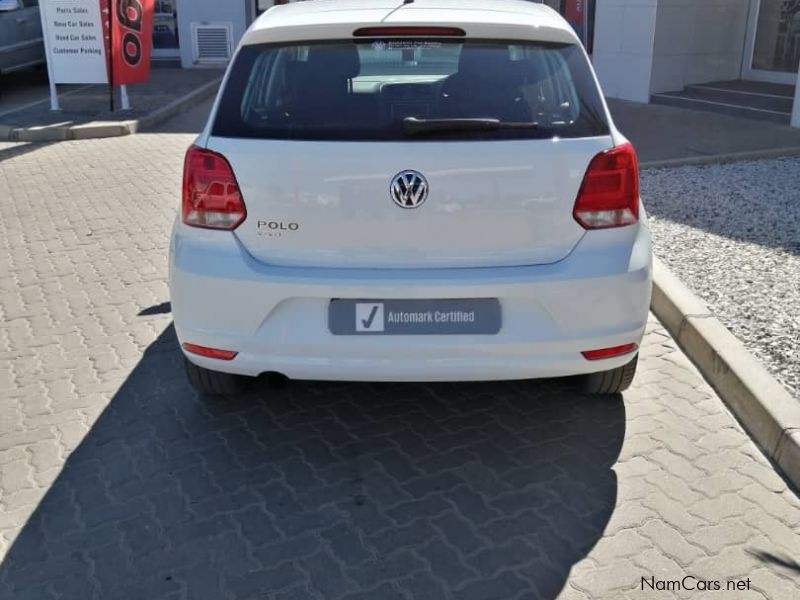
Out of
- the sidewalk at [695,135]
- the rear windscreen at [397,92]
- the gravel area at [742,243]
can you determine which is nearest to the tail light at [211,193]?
the rear windscreen at [397,92]

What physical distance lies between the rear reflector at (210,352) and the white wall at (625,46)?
424 inches

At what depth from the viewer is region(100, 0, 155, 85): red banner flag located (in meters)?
11.6

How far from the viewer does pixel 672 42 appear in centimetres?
1259

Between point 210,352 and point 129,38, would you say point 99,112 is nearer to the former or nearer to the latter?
point 129,38

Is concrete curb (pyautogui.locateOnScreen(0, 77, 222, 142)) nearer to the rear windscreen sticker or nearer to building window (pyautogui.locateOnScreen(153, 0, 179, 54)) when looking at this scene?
building window (pyautogui.locateOnScreen(153, 0, 179, 54))

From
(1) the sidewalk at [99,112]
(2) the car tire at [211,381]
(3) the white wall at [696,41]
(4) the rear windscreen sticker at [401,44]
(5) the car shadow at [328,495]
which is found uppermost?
(4) the rear windscreen sticker at [401,44]

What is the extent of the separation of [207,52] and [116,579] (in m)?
17.2

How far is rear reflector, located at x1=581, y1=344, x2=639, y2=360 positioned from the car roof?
4.11ft

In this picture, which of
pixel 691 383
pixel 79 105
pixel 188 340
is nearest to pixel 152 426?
pixel 188 340

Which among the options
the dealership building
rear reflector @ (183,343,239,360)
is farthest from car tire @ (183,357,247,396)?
the dealership building

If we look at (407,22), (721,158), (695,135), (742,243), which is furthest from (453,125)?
(695,135)

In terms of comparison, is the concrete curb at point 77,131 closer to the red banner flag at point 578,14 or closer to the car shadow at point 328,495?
the red banner flag at point 578,14

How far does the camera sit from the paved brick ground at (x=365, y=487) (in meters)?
2.90

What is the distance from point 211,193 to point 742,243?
4.27m
